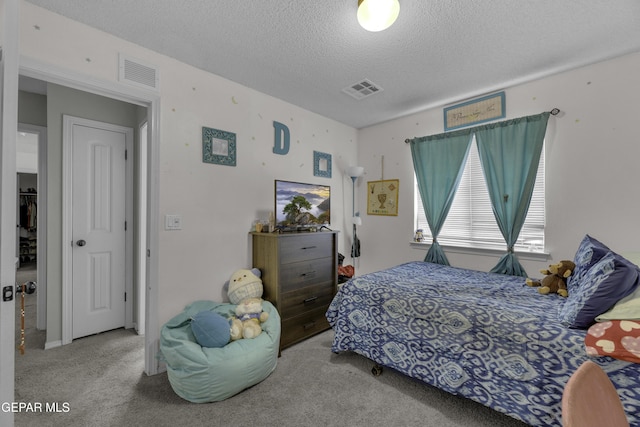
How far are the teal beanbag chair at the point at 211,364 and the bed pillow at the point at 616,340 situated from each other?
1911mm

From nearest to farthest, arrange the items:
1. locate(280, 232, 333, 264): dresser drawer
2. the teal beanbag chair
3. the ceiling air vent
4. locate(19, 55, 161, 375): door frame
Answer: the teal beanbag chair → locate(19, 55, 161, 375): door frame → locate(280, 232, 333, 264): dresser drawer → the ceiling air vent

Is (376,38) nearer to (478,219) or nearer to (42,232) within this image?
(478,219)

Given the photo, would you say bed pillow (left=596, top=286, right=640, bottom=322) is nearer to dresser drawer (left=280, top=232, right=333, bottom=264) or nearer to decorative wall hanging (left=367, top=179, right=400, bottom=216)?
dresser drawer (left=280, top=232, right=333, bottom=264)

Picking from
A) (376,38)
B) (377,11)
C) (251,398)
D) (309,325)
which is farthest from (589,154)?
(251,398)

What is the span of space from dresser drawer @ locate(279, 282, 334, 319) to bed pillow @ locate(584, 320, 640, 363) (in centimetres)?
205

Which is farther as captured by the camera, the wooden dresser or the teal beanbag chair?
the wooden dresser

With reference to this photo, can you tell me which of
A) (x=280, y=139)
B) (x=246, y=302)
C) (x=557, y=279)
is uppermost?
(x=280, y=139)

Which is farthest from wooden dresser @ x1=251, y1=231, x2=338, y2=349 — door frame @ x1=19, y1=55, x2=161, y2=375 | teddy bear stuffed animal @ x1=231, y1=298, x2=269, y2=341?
door frame @ x1=19, y1=55, x2=161, y2=375

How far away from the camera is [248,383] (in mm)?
1949

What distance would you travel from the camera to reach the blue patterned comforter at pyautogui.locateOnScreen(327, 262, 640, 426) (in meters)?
1.43

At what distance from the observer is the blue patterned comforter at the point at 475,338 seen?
1.43 m

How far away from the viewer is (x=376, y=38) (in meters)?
2.02

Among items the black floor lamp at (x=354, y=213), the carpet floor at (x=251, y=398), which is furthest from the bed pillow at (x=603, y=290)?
the black floor lamp at (x=354, y=213)

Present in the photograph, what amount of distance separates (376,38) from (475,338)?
7.09 feet
